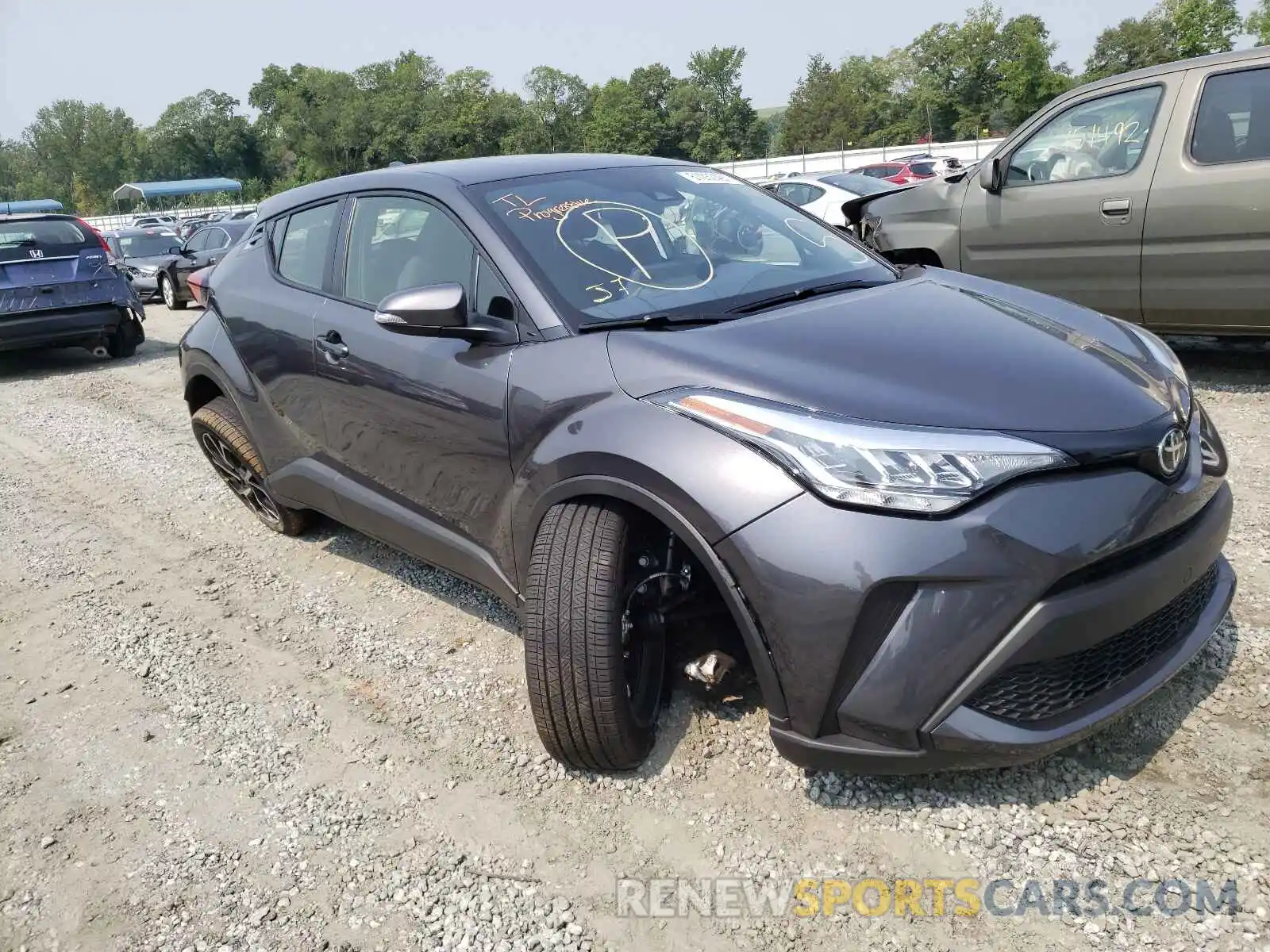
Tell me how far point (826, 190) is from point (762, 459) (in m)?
11.7

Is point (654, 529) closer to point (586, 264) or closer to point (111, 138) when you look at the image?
point (586, 264)

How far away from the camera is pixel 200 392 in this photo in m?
4.53

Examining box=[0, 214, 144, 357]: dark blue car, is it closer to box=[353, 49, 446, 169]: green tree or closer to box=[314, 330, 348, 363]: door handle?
box=[314, 330, 348, 363]: door handle

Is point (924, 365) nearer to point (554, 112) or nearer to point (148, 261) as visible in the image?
point (148, 261)

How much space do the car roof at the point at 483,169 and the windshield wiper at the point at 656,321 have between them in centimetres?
82

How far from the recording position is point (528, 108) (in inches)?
4222

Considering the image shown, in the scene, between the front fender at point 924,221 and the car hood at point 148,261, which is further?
the car hood at point 148,261

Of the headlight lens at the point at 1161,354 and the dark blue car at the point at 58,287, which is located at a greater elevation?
the dark blue car at the point at 58,287

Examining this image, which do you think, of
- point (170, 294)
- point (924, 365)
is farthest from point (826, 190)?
point (924, 365)

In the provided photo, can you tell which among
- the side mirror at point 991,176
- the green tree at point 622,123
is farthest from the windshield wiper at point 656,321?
the green tree at point 622,123

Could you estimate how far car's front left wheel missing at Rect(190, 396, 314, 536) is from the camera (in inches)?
165

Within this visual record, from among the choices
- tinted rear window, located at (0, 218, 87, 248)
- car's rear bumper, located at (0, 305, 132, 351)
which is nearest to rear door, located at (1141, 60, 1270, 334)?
car's rear bumper, located at (0, 305, 132, 351)

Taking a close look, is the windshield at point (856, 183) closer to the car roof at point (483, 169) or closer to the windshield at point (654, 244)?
the car roof at point (483, 169)

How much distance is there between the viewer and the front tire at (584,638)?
7.60 ft
